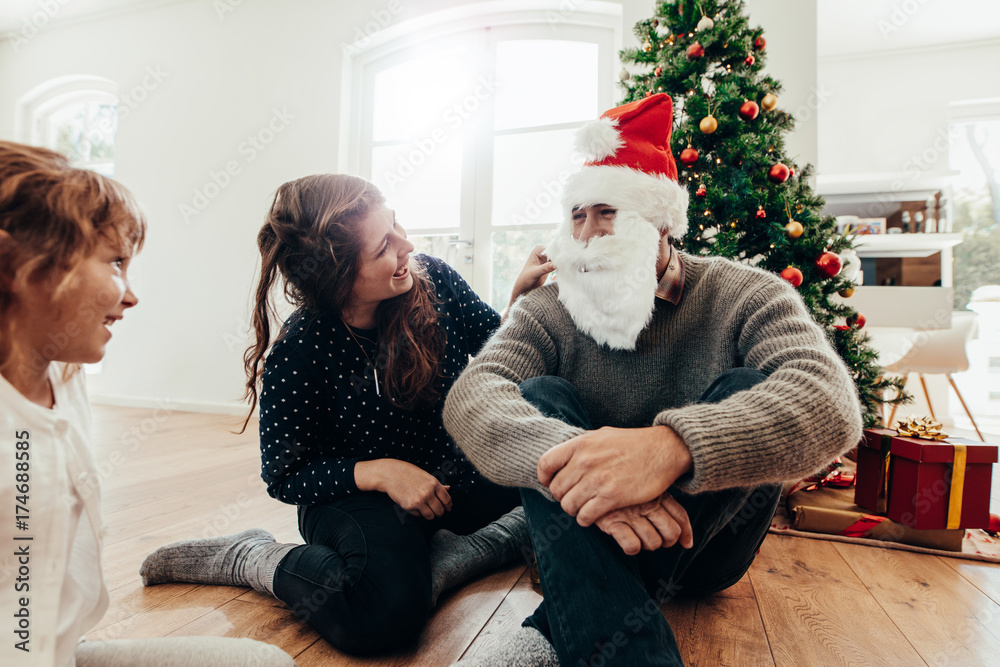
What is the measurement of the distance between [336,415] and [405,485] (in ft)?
0.71

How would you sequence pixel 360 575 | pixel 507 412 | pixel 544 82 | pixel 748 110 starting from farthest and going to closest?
pixel 544 82, pixel 748 110, pixel 360 575, pixel 507 412

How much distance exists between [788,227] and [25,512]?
1.76 metres

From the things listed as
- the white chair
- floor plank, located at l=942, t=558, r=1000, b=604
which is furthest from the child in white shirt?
the white chair

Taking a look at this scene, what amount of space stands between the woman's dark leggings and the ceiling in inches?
161

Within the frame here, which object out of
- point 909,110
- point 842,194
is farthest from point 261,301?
point 909,110

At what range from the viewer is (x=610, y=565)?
65 cm

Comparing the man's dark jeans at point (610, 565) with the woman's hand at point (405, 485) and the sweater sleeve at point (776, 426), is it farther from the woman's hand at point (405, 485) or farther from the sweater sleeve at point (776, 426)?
the woman's hand at point (405, 485)

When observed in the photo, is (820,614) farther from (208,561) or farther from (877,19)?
(877,19)

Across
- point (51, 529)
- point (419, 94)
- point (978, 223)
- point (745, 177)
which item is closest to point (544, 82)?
point (419, 94)

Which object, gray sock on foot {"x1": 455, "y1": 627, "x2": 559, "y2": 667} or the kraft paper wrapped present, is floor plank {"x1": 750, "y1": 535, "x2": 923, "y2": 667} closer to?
the kraft paper wrapped present

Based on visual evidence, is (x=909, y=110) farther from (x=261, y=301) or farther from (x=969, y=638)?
(x=261, y=301)

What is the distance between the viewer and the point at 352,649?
86 cm

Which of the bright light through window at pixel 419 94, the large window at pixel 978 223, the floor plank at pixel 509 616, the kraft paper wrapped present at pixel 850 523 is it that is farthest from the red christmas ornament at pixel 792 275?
the large window at pixel 978 223

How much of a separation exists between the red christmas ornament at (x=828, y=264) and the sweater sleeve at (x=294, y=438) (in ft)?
4.72
